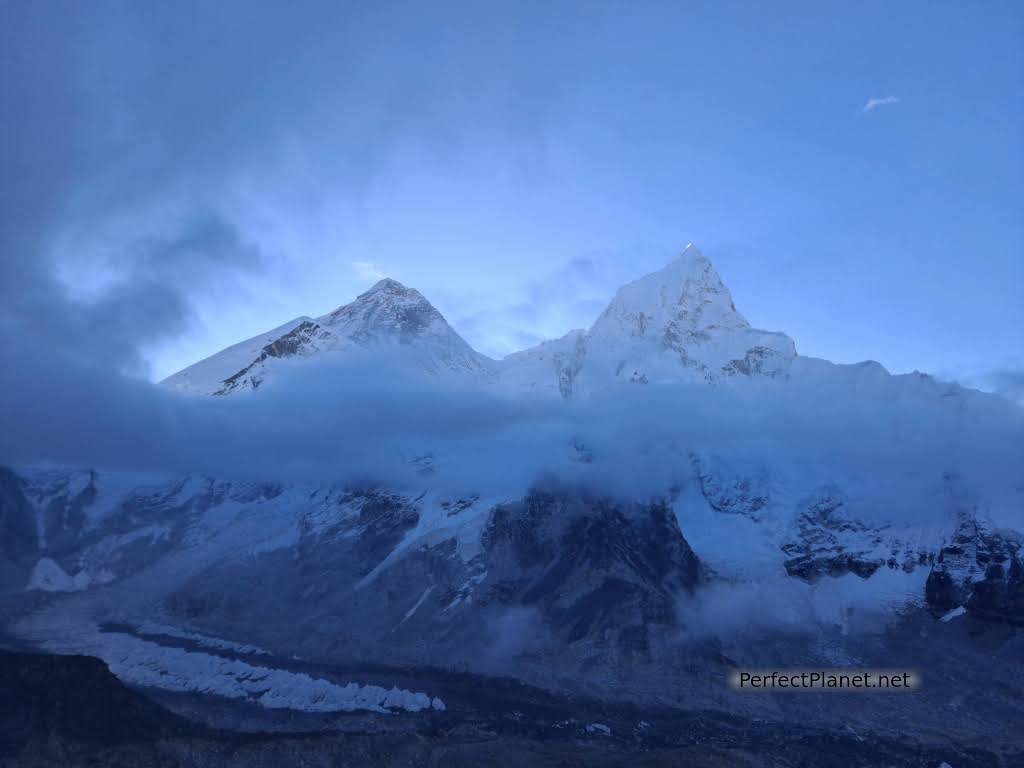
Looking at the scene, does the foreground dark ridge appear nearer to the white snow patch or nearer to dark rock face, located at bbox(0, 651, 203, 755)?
dark rock face, located at bbox(0, 651, 203, 755)

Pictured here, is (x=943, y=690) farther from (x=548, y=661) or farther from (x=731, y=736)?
(x=548, y=661)

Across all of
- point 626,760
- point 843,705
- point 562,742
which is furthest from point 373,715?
point 843,705

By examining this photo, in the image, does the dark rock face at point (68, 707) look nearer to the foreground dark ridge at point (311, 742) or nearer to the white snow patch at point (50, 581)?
the foreground dark ridge at point (311, 742)

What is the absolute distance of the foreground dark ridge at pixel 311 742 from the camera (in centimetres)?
9206

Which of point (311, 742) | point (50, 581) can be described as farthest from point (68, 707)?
point (50, 581)

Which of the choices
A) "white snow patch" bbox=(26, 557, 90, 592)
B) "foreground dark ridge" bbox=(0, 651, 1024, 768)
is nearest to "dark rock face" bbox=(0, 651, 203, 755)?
"foreground dark ridge" bbox=(0, 651, 1024, 768)

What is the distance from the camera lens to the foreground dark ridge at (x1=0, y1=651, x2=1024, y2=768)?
9206cm

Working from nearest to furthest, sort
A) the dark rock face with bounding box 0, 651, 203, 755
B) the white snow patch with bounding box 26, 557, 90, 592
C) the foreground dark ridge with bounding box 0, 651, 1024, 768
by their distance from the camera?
the dark rock face with bounding box 0, 651, 203, 755, the foreground dark ridge with bounding box 0, 651, 1024, 768, the white snow patch with bounding box 26, 557, 90, 592

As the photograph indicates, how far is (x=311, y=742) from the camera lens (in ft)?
338

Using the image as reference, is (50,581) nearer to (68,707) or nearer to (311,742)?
(68,707)

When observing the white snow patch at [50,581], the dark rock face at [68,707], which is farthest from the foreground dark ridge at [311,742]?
the white snow patch at [50,581]

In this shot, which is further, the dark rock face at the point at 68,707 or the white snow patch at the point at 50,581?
the white snow patch at the point at 50,581

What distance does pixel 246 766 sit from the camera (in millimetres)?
97625

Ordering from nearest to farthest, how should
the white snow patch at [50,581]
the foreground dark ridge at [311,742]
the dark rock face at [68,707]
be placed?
the dark rock face at [68,707]
the foreground dark ridge at [311,742]
the white snow patch at [50,581]
